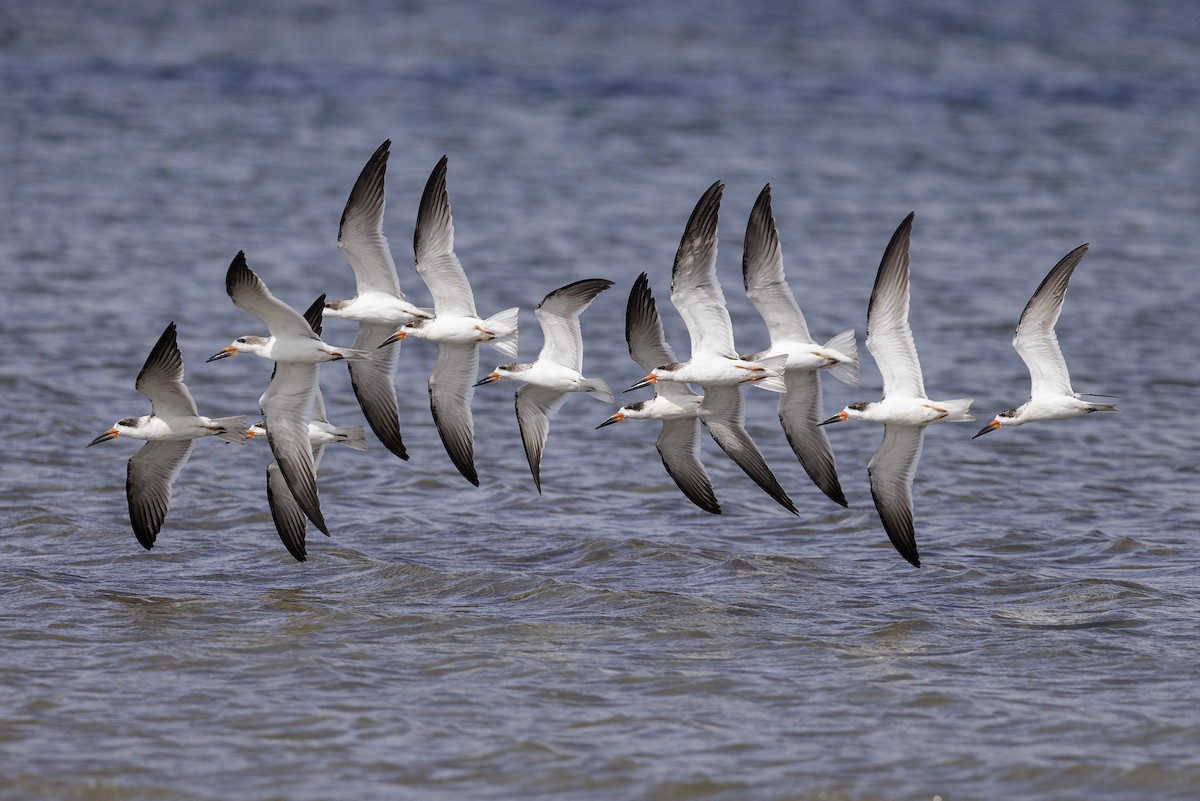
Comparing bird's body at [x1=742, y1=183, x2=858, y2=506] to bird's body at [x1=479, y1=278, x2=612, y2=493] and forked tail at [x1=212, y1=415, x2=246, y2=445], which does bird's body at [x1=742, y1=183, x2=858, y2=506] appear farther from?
forked tail at [x1=212, y1=415, x2=246, y2=445]

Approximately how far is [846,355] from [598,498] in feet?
16.8

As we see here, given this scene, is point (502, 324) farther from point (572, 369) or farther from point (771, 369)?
point (771, 369)

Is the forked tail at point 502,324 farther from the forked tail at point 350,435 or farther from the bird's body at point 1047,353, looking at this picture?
the bird's body at point 1047,353

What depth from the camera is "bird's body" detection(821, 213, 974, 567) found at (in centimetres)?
1485

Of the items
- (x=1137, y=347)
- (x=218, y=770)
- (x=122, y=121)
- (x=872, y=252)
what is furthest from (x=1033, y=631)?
(x=122, y=121)

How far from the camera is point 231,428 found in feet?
52.6

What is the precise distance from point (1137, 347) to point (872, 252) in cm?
800

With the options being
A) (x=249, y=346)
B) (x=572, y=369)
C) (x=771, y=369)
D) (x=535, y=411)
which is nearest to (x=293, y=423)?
(x=249, y=346)

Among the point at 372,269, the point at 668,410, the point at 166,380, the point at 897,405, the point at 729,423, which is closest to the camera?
the point at 897,405

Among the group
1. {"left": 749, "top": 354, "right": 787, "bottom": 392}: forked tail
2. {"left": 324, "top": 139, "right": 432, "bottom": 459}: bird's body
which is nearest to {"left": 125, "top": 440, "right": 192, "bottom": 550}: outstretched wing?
{"left": 324, "top": 139, "right": 432, "bottom": 459}: bird's body

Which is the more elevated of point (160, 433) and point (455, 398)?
point (455, 398)

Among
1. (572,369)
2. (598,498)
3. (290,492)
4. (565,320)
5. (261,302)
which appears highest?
(261,302)

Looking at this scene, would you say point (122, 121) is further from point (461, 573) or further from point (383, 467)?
point (461, 573)

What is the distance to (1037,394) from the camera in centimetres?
1502
